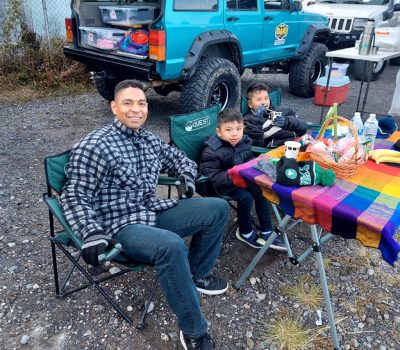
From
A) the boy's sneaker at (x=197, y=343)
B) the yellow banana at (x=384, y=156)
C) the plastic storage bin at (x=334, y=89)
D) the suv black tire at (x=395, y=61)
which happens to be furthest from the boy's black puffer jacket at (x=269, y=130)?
the suv black tire at (x=395, y=61)

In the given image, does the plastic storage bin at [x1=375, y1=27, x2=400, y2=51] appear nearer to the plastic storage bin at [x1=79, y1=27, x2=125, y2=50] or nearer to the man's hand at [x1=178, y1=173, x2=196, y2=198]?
the plastic storage bin at [x1=79, y1=27, x2=125, y2=50]

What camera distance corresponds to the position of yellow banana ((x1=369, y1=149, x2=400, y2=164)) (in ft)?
7.52

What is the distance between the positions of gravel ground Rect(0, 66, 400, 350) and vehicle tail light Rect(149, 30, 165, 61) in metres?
1.78

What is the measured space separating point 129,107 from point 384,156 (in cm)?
153

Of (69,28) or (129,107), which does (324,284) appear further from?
(69,28)

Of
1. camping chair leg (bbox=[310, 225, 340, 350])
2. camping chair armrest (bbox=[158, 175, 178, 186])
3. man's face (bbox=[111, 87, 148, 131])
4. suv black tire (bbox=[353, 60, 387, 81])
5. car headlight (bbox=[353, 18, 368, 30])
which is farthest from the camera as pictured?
suv black tire (bbox=[353, 60, 387, 81])

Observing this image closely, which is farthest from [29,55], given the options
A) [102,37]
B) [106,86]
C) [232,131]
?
[232,131]

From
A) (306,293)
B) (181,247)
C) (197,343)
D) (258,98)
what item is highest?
(258,98)

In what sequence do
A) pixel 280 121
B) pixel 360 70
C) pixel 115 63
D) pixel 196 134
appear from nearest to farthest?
pixel 196 134 → pixel 280 121 → pixel 115 63 → pixel 360 70

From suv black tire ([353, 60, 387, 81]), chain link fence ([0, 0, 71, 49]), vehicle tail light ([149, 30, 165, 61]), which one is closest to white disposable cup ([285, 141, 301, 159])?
vehicle tail light ([149, 30, 165, 61])

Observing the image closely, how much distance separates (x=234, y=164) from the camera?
265 centimetres

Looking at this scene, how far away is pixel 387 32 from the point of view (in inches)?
190

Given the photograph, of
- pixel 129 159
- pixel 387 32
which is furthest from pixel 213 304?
pixel 387 32

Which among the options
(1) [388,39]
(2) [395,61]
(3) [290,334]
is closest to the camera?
(3) [290,334]
